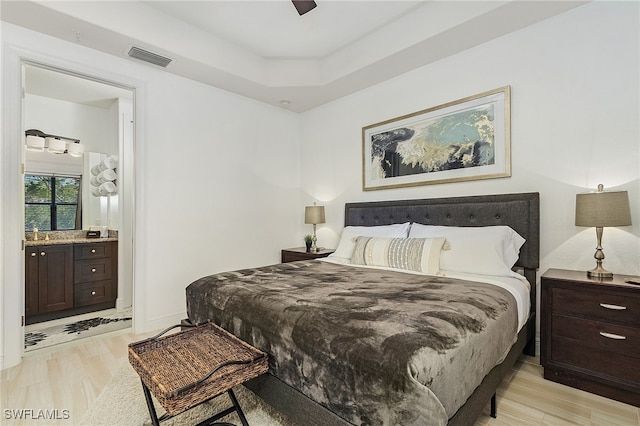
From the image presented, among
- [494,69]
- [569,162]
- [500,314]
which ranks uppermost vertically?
[494,69]

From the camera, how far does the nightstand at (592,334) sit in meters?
1.82

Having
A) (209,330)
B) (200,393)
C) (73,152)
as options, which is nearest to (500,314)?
(200,393)

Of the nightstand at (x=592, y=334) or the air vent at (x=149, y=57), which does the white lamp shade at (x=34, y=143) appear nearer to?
the air vent at (x=149, y=57)

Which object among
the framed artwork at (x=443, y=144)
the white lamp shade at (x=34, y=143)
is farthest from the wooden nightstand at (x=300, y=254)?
the white lamp shade at (x=34, y=143)

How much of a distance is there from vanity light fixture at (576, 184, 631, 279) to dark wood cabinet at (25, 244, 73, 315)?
17.0 ft

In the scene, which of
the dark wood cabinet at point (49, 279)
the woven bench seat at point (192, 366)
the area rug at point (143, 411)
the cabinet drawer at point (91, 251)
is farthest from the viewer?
the cabinet drawer at point (91, 251)

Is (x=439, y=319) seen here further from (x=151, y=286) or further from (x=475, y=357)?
(x=151, y=286)

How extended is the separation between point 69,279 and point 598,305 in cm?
517

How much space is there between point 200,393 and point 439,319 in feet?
3.53

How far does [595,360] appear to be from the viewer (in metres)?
1.93

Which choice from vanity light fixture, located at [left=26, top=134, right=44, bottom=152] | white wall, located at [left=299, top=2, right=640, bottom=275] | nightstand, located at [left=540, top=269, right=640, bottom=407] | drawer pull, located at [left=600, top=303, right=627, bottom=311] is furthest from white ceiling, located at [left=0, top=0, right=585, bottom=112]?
drawer pull, located at [left=600, top=303, right=627, bottom=311]

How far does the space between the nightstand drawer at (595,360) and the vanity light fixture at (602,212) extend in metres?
0.48

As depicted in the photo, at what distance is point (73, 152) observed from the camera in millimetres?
4312

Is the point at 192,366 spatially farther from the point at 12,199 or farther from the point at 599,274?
the point at 599,274
